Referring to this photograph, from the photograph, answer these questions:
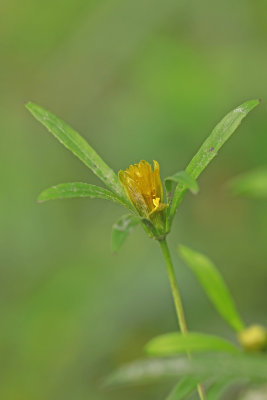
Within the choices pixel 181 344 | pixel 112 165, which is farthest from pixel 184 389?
pixel 112 165

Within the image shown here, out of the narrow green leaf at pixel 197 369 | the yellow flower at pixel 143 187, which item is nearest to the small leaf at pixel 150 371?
the narrow green leaf at pixel 197 369

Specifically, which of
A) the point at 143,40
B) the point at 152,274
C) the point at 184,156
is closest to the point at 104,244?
the point at 152,274

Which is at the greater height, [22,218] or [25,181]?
[25,181]

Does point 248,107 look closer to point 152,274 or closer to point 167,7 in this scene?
point 152,274

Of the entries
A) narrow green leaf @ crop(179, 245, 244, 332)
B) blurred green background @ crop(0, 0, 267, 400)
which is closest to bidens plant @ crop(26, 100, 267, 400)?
narrow green leaf @ crop(179, 245, 244, 332)

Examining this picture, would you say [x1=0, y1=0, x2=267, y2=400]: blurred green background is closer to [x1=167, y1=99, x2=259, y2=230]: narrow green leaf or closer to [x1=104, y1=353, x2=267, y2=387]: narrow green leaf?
[x1=167, y1=99, x2=259, y2=230]: narrow green leaf

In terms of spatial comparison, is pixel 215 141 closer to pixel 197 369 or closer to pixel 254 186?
pixel 254 186
